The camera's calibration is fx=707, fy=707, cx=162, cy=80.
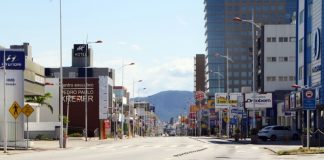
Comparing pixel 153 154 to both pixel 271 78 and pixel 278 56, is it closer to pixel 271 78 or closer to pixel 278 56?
pixel 278 56

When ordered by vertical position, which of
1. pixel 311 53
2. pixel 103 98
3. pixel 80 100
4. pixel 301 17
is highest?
pixel 301 17

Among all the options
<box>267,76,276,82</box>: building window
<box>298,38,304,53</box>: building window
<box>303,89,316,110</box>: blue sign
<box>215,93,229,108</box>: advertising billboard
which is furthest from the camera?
<box>267,76,276,82</box>: building window

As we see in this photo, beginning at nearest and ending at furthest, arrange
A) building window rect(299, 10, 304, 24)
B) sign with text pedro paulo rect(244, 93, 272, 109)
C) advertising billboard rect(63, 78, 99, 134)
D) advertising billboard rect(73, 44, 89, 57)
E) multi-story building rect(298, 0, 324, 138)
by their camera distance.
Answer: multi-story building rect(298, 0, 324, 138)
building window rect(299, 10, 304, 24)
sign with text pedro paulo rect(244, 93, 272, 109)
advertising billboard rect(63, 78, 99, 134)
advertising billboard rect(73, 44, 89, 57)

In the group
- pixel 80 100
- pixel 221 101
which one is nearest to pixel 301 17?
pixel 221 101

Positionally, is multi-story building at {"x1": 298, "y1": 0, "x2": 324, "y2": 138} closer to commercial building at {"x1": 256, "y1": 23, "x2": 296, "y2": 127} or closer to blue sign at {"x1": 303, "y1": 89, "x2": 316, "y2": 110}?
blue sign at {"x1": 303, "y1": 89, "x2": 316, "y2": 110}

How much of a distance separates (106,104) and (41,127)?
27180mm

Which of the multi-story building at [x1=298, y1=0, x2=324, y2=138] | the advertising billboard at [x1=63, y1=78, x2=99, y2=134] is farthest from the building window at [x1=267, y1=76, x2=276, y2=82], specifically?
the multi-story building at [x1=298, y1=0, x2=324, y2=138]

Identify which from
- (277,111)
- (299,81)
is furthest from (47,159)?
(277,111)

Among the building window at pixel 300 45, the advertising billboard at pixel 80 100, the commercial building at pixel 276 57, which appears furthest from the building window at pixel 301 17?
the advertising billboard at pixel 80 100

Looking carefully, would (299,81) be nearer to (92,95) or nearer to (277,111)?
(277,111)

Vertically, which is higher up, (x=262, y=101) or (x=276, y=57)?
(x=276, y=57)

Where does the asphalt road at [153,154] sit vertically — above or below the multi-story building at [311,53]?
below

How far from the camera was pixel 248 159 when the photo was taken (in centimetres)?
3262

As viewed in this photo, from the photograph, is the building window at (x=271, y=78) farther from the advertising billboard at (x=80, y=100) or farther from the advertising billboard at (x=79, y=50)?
the advertising billboard at (x=79, y=50)
